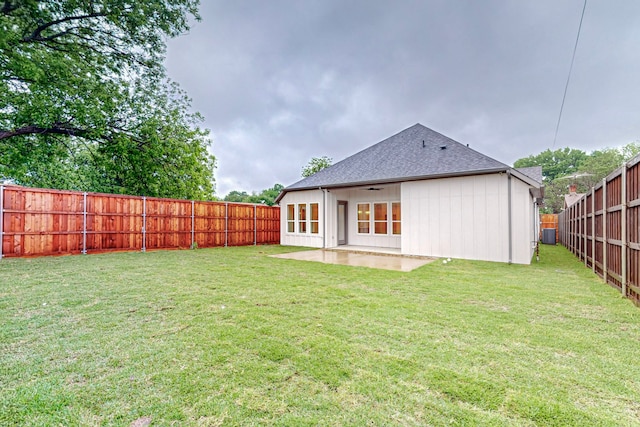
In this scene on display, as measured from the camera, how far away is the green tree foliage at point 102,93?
9.09 meters

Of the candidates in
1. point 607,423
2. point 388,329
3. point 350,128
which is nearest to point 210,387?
point 388,329

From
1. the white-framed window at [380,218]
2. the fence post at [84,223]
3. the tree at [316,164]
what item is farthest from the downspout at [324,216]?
the tree at [316,164]

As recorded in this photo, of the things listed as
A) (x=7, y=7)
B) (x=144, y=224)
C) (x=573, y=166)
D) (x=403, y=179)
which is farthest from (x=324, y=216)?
(x=573, y=166)

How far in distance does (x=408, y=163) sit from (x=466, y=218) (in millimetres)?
3024

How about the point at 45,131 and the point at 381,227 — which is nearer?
the point at 45,131

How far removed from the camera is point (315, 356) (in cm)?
238

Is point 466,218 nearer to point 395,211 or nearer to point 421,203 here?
point 421,203

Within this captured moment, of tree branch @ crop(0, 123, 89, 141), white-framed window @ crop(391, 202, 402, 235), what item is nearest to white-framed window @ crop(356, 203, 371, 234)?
white-framed window @ crop(391, 202, 402, 235)

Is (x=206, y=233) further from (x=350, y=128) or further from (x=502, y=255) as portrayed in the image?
(x=350, y=128)

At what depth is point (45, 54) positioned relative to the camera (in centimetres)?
912

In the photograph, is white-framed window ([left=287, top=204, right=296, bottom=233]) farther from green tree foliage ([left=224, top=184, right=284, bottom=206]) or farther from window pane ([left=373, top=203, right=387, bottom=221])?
green tree foliage ([left=224, top=184, right=284, bottom=206])

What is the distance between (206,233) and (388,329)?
1104cm

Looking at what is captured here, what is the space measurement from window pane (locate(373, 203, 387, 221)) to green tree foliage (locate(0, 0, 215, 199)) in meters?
9.07

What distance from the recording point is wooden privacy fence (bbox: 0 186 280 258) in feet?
26.5
